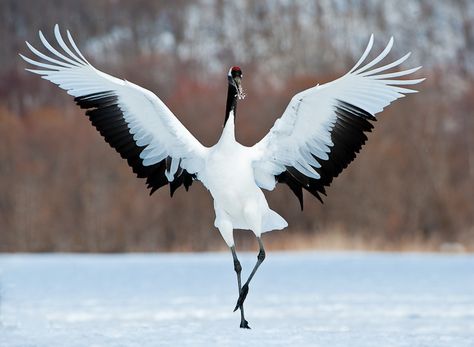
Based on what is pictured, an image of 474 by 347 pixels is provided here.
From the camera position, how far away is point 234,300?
1101cm

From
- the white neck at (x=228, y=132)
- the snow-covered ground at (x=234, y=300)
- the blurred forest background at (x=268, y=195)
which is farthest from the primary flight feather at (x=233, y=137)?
the blurred forest background at (x=268, y=195)

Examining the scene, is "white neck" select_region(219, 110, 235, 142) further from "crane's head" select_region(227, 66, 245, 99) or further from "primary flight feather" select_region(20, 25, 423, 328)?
"crane's head" select_region(227, 66, 245, 99)

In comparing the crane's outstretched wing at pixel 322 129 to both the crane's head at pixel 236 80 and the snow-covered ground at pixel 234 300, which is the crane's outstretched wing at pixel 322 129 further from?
the snow-covered ground at pixel 234 300

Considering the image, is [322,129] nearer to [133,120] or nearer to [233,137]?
[233,137]

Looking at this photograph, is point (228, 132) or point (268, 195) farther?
point (268, 195)

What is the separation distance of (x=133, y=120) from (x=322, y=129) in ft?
4.87

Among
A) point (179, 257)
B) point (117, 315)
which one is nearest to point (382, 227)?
point (179, 257)

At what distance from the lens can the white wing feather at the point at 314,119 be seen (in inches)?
277

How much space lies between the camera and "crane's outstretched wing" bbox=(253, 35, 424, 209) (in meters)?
7.06

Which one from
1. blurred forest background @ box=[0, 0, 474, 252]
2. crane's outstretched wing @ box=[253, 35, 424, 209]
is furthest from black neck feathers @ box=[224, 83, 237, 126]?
blurred forest background @ box=[0, 0, 474, 252]

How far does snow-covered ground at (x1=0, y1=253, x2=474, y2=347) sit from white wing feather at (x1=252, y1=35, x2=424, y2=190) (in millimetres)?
1282

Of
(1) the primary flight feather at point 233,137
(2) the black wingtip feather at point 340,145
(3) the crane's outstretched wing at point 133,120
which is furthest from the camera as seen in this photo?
(3) the crane's outstretched wing at point 133,120

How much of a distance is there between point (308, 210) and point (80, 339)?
1742 centimetres

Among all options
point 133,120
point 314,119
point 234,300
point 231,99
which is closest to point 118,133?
point 133,120
